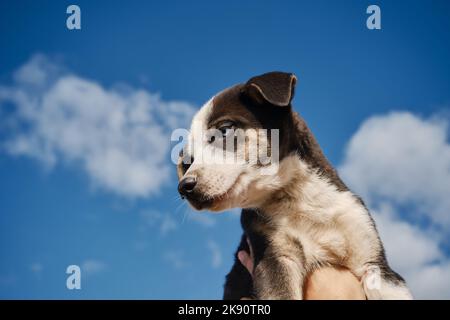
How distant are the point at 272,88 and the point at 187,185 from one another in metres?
1.15

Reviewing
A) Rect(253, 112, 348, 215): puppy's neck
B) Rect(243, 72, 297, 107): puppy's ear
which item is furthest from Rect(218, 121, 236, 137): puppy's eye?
Rect(253, 112, 348, 215): puppy's neck

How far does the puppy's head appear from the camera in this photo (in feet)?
14.5

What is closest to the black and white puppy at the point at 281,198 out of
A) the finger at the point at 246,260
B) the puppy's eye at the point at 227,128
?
the puppy's eye at the point at 227,128

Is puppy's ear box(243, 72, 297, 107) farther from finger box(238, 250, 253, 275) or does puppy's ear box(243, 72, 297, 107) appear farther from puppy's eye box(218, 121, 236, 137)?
finger box(238, 250, 253, 275)

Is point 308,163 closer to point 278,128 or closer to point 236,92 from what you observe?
point 278,128

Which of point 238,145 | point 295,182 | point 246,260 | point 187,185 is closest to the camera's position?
point 187,185

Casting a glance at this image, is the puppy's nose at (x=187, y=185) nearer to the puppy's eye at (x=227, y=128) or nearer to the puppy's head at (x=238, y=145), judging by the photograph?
the puppy's head at (x=238, y=145)

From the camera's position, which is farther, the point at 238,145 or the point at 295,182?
the point at 295,182

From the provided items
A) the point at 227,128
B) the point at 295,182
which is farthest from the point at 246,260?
the point at 227,128

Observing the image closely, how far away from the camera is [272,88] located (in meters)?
4.61

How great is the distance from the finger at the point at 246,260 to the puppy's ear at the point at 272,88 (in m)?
1.44

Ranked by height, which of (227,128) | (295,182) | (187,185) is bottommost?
(187,185)

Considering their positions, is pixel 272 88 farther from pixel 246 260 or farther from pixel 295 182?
pixel 246 260

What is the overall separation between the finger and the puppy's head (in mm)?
541
